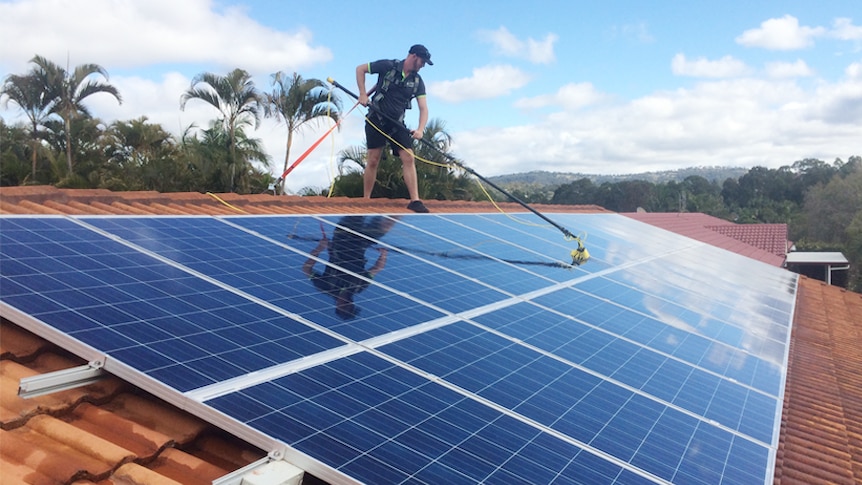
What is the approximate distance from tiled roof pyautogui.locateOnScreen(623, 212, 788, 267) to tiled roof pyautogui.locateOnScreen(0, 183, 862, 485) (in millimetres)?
14378

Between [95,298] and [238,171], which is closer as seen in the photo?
[95,298]

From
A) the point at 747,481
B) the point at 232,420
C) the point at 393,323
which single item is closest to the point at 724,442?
the point at 747,481

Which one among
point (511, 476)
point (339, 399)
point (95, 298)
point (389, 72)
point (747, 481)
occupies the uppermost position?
point (389, 72)

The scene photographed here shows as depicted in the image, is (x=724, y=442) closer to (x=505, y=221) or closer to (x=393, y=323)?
(x=393, y=323)

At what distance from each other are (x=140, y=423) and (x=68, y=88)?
28.0 meters

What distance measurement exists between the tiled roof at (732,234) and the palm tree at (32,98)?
945 inches

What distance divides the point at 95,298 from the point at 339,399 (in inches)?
59.8

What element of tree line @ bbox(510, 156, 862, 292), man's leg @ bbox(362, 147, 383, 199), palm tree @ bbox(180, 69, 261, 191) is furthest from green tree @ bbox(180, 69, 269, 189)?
tree line @ bbox(510, 156, 862, 292)

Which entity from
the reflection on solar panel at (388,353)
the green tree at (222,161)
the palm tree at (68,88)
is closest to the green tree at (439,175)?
the green tree at (222,161)

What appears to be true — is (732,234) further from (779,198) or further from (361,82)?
(779,198)

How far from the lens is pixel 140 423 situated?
318 cm

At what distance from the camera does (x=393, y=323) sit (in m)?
4.41

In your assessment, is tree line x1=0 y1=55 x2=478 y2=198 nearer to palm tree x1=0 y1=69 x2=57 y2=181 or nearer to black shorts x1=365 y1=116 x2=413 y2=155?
palm tree x1=0 y1=69 x2=57 y2=181

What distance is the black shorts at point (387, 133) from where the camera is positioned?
10656mm
